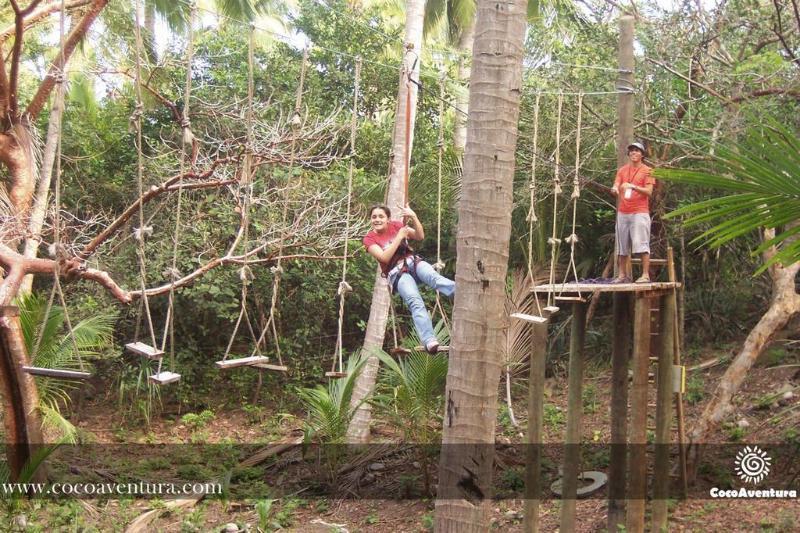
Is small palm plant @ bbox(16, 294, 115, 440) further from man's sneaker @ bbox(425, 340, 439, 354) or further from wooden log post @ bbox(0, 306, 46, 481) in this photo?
man's sneaker @ bbox(425, 340, 439, 354)

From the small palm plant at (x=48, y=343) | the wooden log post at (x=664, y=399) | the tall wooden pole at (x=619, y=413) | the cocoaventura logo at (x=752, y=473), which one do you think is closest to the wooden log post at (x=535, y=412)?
the tall wooden pole at (x=619, y=413)

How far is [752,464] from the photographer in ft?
23.0

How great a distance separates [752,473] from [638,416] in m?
1.81

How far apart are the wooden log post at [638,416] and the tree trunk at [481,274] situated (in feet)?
7.77

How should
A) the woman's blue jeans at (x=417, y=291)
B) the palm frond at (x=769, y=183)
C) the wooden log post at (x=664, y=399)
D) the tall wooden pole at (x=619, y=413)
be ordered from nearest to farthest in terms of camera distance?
the palm frond at (x=769, y=183)
the woman's blue jeans at (x=417, y=291)
the wooden log post at (x=664, y=399)
the tall wooden pole at (x=619, y=413)

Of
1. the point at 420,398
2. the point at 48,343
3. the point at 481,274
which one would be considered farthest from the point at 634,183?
the point at 48,343

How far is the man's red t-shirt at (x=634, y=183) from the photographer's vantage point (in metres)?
5.63

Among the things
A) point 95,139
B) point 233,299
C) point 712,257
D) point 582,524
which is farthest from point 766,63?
point 95,139

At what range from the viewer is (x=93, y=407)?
9875 millimetres

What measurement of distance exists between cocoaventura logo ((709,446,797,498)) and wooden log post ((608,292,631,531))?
1076mm

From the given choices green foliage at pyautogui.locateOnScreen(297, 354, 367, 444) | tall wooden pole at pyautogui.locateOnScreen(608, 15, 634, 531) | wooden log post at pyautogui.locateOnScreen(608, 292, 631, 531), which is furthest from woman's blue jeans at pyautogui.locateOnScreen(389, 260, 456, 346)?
green foliage at pyautogui.locateOnScreen(297, 354, 367, 444)

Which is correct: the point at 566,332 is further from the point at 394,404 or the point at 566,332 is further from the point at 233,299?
the point at 233,299

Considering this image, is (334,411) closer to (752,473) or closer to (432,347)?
(432,347)

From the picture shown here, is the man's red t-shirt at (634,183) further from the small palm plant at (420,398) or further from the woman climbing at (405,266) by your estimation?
the small palm plant at (420,398)
